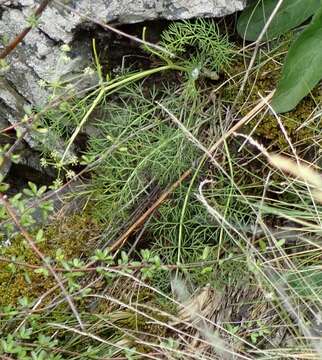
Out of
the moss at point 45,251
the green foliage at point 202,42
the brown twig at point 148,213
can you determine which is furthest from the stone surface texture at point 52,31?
the brown twig at point 148,213

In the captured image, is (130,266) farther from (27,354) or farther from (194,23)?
(194,23)

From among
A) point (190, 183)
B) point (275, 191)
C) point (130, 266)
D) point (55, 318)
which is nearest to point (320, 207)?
point (275, 191)

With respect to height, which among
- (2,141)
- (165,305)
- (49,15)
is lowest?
(165,305)

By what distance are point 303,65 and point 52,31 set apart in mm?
772

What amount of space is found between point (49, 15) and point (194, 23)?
45 centimetres

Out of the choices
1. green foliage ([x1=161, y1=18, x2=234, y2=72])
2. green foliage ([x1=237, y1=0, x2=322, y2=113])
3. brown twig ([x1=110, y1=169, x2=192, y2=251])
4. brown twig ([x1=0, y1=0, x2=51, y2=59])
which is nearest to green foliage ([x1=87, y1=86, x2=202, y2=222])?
brown twig ([x1=110, y1=169, x2=192, y2=251])

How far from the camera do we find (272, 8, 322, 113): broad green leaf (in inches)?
87.2

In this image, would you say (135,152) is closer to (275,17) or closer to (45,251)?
(45,251)

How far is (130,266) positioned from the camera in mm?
1899

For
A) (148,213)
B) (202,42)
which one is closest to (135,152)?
(148,213)

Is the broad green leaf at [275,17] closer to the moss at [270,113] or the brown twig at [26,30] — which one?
the moss at [270,113]

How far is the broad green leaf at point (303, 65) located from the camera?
87.2 inches

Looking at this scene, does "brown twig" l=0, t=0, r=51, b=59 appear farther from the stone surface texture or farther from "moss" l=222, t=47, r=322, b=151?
"moss" l=222, t=47, r=322, b=151

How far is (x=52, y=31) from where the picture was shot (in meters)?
2.31
